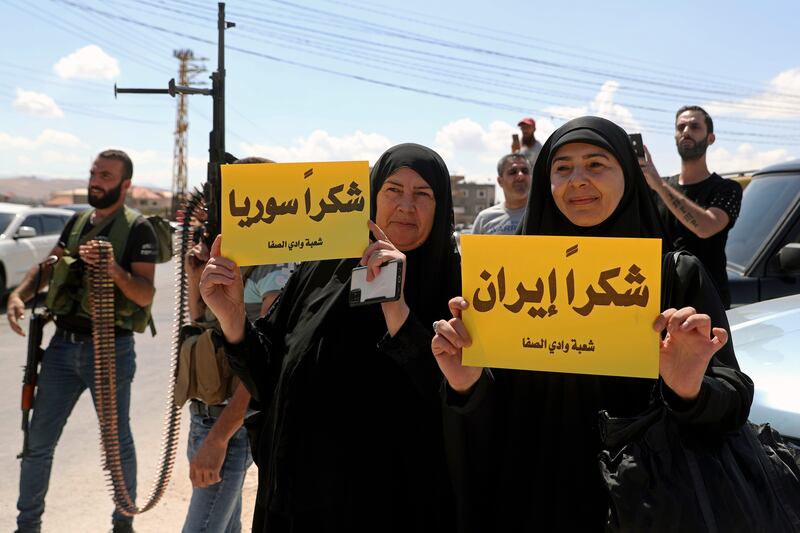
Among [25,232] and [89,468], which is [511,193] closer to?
[89,468]

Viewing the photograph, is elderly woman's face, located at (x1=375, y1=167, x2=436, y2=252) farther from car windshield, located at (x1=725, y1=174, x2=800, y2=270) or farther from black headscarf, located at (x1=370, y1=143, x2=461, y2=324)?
car windshield, located at (x1=725, y1=174, x2=800, y2=270)

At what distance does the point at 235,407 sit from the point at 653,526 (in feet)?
5.26

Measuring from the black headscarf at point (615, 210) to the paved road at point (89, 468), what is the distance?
9.87 ft

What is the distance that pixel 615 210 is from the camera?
6.02ft

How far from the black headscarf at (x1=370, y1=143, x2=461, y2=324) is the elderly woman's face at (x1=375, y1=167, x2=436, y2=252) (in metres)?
0.02

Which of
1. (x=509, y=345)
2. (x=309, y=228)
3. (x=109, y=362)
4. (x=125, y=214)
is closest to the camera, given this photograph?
(x=509, y=345)

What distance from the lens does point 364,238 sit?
6.32ft

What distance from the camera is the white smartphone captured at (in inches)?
72.4

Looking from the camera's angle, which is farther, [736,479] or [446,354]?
[446,354]

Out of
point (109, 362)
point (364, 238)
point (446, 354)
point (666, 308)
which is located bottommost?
point (109, 362)

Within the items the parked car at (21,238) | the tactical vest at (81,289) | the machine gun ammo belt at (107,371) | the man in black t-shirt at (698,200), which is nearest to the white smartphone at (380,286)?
the machine gun ammo belt at (107,371)

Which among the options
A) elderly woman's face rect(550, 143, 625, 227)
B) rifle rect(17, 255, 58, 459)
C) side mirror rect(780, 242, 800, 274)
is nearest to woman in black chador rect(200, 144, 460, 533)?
elderly woman's face rect(550, 143, 625, 227)

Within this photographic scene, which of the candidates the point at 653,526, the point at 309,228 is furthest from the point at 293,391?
the point at 653,526

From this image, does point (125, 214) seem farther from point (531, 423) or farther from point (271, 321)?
point (531, 423)
